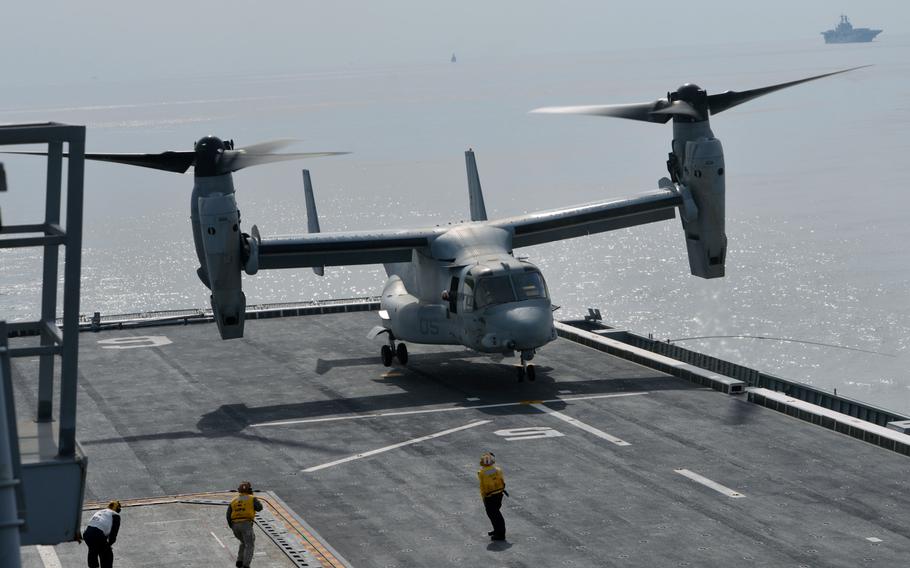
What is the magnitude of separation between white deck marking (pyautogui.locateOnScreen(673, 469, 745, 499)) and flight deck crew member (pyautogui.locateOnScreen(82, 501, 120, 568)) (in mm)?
12226

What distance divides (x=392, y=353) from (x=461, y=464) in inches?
429

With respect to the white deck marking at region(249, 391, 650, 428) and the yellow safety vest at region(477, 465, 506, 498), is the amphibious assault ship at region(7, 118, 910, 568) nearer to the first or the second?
the white deck marking at region(249, 391, 650, 428)

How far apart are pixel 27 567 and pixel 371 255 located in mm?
17333

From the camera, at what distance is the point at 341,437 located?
31.5 meters

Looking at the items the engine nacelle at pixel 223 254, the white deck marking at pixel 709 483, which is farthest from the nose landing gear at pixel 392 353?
the white deck marking at pixel 709 483

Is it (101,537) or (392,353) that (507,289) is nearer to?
(392,353)

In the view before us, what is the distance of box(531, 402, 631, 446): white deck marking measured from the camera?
1207 inches

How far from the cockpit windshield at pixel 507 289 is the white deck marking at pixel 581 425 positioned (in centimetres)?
289

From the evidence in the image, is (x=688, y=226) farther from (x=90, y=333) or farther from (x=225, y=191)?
(x=90, y=333)

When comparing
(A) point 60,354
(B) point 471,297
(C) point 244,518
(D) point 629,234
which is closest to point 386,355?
(B) point 471,297

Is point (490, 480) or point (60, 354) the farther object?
point (490, 480)

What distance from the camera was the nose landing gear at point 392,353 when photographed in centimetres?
3931

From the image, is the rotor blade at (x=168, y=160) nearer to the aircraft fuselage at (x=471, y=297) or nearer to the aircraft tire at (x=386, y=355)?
the aircraft fuselage at (x=471, y=297)

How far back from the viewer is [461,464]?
2888 centimetres
